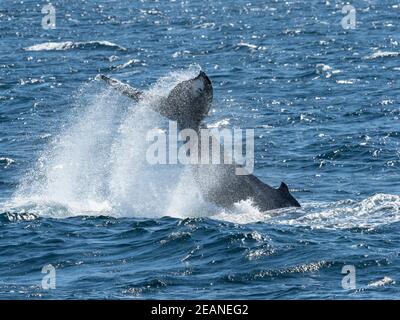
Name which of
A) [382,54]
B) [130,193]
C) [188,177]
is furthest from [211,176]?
[382,54]

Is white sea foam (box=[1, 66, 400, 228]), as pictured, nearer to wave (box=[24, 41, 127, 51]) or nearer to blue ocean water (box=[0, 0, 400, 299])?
blue ocean water (box=[0, 0, 400, 299])

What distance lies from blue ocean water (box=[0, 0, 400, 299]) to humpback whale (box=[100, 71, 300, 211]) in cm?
32

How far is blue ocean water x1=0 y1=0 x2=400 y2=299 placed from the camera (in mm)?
22328

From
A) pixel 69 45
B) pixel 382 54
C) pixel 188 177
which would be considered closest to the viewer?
pixel 188 177

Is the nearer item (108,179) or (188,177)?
(188,177)

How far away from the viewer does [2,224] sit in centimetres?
2694

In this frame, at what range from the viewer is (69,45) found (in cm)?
6450

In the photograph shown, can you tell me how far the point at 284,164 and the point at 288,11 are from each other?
49597 mm

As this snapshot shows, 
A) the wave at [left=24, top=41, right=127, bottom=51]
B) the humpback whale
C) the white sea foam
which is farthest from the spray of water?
the wave at [left=24, top=41, right=127, bottom=51]

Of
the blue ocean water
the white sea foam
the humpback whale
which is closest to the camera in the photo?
the blue ocean water

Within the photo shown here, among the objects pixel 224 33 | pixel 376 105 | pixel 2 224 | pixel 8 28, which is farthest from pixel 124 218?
pixel 8 28

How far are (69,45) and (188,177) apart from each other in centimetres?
3768

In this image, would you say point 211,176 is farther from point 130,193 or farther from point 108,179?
point 108,179

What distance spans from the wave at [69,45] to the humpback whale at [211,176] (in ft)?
124
